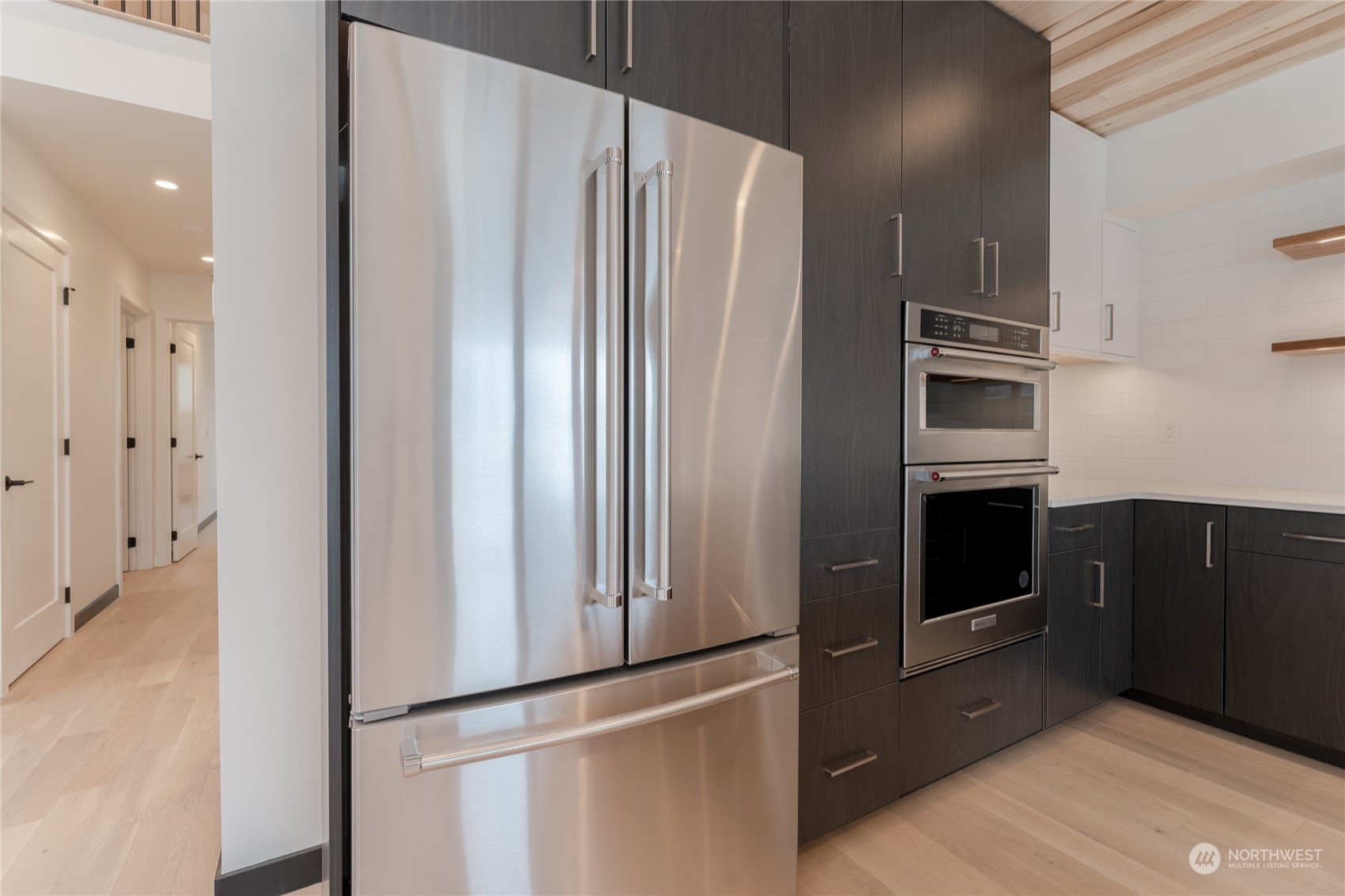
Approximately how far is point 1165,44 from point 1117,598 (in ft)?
6.68

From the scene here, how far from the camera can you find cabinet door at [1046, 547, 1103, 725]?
7.65 feet

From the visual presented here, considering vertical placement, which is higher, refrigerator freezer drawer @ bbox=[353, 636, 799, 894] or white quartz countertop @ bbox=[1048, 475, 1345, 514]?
white quartz countertop @ bbox=[1048, 475, 1345, 514]

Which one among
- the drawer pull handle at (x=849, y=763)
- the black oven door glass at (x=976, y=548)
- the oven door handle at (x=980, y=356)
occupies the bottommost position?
the drawer pull handle at (x=849, y=763)

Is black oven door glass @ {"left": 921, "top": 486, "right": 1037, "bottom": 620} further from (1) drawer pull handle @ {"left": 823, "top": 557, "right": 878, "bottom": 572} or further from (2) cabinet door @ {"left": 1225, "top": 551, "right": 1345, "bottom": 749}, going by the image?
(2) cabinet door @ {"left": 1225, "top": 551, "right": 1345, "bottom": 749}

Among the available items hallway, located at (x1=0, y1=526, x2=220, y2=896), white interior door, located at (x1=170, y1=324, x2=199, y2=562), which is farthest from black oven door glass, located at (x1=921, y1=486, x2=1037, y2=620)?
white interior door, located at (x1=170, y1=324, x2=199, y2=562)

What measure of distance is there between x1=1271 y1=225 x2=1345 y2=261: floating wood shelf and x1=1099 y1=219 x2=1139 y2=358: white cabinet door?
0.56m

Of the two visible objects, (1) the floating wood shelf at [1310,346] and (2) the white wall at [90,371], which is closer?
(1) the floating wood shelf at [1310,346]

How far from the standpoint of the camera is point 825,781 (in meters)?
1.68

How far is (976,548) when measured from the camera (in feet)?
6.64

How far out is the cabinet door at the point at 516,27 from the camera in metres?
1.09

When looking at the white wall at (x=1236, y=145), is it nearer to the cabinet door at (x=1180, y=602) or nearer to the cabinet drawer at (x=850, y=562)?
the cabinet door at (x=1180, y=602)

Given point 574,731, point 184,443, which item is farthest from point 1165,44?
point 184,443

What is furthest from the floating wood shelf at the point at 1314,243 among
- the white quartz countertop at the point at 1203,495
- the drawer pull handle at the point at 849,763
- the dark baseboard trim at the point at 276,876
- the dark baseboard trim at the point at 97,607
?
the dark baseboard trim at the point at 97,607

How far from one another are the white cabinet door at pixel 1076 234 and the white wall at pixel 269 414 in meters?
2.69
